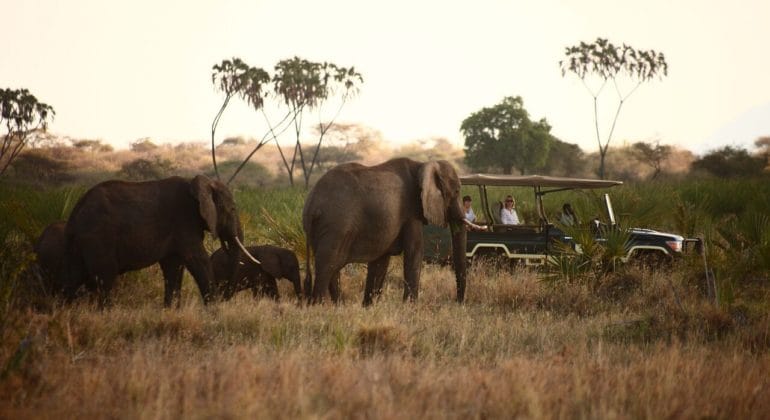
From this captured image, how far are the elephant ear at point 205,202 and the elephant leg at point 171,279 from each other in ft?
2.25

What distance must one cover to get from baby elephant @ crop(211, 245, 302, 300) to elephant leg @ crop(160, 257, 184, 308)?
123cm

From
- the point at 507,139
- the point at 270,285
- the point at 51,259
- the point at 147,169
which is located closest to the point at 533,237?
the point at 270,285

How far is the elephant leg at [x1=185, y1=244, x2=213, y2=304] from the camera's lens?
34.7 ft

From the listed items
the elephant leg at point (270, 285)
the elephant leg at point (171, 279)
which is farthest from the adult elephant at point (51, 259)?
the elephant leg at point (270, 285)

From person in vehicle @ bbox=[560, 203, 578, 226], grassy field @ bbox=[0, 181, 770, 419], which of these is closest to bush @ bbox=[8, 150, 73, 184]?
person in vehicle @ bbox=[560, 203, 578, 226]

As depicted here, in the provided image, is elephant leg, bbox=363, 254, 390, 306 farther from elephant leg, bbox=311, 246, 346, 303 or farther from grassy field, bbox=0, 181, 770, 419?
elephant leg, bbox=311, 246, 346, 303

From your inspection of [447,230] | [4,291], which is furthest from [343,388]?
[447,230]

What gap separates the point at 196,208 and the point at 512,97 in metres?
58.3

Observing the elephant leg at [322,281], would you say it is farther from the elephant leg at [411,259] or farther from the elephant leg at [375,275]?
the elephant leg at [411,259]

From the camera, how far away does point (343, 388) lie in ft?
20.6

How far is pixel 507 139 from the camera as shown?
217 ft

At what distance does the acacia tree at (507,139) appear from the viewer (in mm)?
66000

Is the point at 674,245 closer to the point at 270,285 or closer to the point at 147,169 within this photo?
the point at 270,285

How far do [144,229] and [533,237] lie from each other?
22.0 feet
